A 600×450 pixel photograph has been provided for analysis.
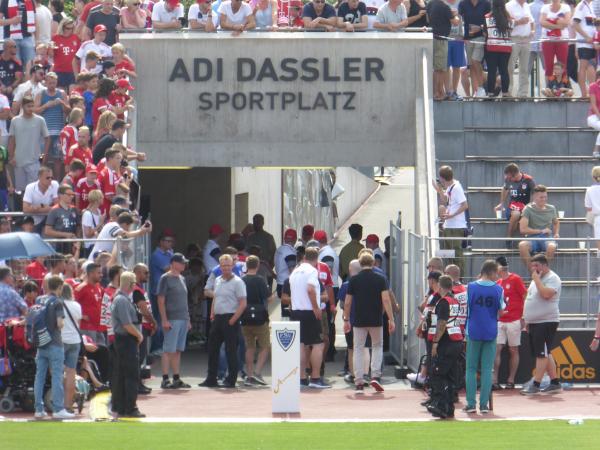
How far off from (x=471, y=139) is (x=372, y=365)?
516 cm

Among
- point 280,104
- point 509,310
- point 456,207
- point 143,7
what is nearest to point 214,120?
point 280,104

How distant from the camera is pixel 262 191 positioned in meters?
35.5

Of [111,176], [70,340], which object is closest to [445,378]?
[70,340]

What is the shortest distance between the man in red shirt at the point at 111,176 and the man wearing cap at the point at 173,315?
128 cm

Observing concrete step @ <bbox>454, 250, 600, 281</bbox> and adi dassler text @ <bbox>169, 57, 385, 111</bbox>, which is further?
adi dassler text @ <bbox>169, 57, 385, 111</bbox>

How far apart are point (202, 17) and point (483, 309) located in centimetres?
870

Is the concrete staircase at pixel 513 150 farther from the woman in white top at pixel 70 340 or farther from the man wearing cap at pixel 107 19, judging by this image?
the woman in white top at pixel 70 340

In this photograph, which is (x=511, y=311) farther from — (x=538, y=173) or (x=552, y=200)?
(x=538, y=173)

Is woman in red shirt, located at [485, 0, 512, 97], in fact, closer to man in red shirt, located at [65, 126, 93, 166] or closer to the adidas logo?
the adidas logo

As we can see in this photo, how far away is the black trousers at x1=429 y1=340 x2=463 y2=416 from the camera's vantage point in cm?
1652

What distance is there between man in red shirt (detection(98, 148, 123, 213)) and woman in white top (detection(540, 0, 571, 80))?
302 inches

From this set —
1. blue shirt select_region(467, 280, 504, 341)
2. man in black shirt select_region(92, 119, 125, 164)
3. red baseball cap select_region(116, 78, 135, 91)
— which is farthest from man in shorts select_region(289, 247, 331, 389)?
red baseball cap select_region(116, 78, 135, 91)

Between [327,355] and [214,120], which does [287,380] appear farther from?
[214,120]

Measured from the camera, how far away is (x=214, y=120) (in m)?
23.3
